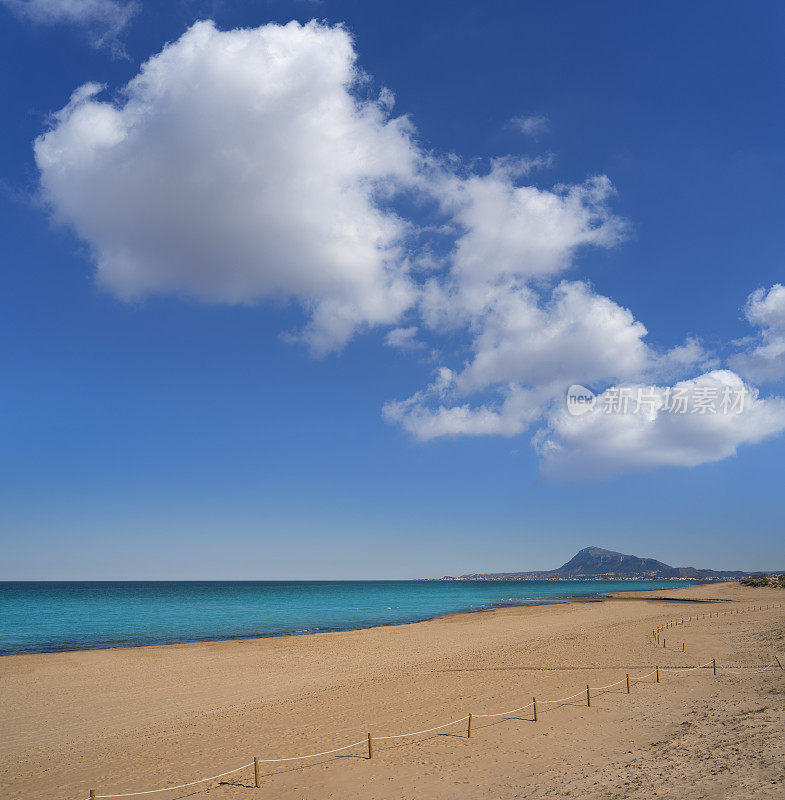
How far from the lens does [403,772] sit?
16.1 meters

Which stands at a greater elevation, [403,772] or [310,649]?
[403,772]

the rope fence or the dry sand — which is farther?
the rope fence

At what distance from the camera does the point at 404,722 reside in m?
21.6

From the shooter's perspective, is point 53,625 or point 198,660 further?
point 53,625

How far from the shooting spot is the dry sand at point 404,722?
14.9 meters

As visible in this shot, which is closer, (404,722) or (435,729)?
(435,729)

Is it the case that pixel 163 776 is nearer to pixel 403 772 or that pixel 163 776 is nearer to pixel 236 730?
pixel 236 730

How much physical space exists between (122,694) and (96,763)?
37.0 ft

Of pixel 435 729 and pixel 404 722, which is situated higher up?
pixel 435 729

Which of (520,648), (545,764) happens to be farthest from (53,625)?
(545,764)

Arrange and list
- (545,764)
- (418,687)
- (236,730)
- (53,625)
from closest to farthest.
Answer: (545,764) < (236,730) < (418,687) < (53,625)

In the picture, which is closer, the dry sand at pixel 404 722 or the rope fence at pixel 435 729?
the dry sand at pixel 404 722

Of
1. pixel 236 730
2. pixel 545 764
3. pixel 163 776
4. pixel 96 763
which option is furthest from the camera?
pixel 236 730

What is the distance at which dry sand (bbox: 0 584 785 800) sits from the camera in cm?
1493
